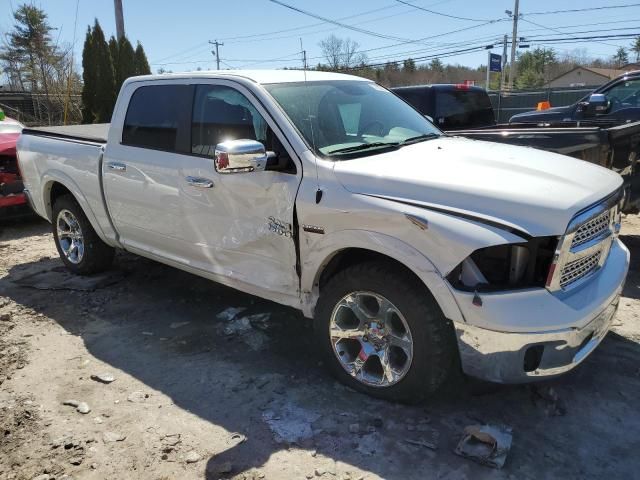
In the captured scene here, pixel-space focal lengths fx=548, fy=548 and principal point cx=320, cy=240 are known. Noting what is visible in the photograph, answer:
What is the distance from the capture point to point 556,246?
2594 mm

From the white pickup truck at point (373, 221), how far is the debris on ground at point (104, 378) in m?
0.97

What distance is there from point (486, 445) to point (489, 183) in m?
1.34

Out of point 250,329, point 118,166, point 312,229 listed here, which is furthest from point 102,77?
point 312,229

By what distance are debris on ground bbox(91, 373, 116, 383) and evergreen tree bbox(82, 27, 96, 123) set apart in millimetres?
16092

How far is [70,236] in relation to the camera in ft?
18.7

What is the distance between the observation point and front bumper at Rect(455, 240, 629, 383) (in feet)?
8.58

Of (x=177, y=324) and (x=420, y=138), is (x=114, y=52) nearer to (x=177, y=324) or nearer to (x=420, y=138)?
(x=177, y=324)

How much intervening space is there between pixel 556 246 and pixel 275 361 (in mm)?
2053

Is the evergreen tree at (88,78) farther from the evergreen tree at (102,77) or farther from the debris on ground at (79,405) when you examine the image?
the debris on ground at (79,405)

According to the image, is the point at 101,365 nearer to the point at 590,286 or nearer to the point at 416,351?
the point at 416,351

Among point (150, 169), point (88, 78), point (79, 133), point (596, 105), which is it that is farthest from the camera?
point (88, 78)

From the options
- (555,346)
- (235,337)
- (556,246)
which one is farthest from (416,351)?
(235,337)

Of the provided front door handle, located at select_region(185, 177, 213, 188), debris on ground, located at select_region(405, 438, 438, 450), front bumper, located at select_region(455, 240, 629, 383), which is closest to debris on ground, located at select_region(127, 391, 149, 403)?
front door handle, located at select_region(185, 177, 213, 188)

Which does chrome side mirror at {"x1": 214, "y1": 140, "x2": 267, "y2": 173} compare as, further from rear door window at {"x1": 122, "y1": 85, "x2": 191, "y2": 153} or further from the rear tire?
the rear tire
